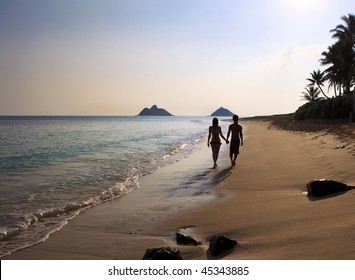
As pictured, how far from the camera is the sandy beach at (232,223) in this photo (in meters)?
3.50

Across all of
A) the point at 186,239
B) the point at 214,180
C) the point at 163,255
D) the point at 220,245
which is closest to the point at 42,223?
the point at 186,239

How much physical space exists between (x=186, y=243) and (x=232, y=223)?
951 millimetres

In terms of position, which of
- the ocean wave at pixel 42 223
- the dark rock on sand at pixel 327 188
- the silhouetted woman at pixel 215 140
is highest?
the silhouetted woman at pixel 215 140

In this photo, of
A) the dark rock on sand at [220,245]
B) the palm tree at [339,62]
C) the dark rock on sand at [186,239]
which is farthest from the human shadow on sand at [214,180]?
the palm tree at [339,62]

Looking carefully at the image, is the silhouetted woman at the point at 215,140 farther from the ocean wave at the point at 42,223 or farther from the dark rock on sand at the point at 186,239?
the dark rock on sand at the point at 186,239

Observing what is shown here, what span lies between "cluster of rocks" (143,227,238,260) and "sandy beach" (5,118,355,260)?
84 mm

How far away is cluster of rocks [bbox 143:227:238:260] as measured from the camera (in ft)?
10.5

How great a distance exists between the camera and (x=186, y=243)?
4.09m

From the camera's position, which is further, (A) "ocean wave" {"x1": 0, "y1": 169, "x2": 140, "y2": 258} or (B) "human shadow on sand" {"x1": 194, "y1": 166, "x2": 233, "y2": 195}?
(B) "human shadow on sand" {"x1": 194, "y1": 166, "x2": 233, "y2": 195}

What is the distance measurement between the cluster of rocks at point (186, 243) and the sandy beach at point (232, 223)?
0.27 feet

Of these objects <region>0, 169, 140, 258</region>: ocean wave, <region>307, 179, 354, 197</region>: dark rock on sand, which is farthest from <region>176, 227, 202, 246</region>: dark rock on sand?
<region>307, 179, 354, 197</region>: dark rock on sand

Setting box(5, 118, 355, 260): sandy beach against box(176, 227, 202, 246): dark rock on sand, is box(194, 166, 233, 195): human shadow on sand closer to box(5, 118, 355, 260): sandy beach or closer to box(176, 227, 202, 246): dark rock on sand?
box(5, 118, 355, 260): sandy beach

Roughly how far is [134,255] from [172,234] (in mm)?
864

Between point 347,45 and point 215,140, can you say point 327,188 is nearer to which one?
point 215,140
